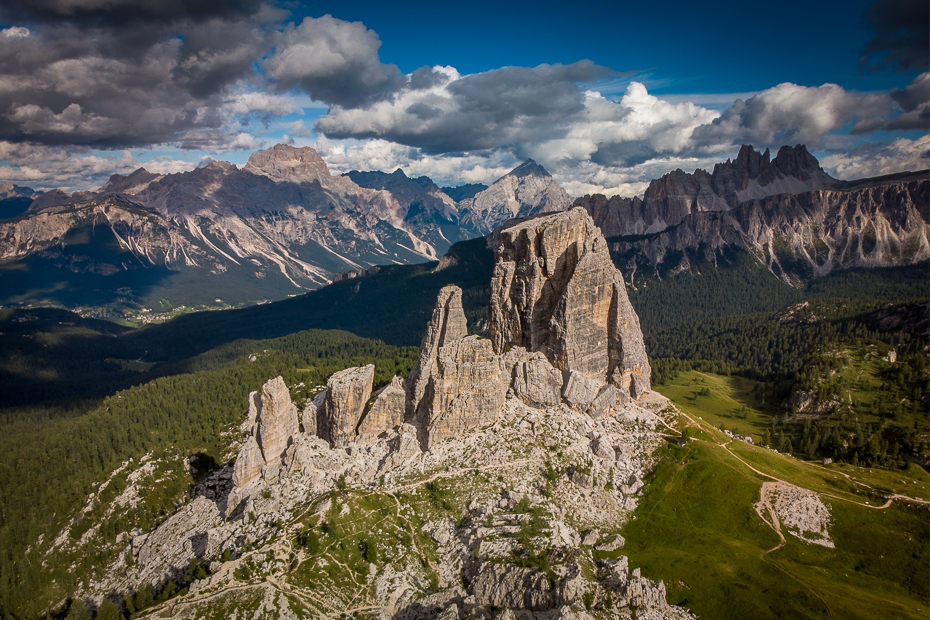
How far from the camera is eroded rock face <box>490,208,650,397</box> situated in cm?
9038

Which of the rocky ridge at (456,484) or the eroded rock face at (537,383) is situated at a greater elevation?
the eroded rock face at (537,383)

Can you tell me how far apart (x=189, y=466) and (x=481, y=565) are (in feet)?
273

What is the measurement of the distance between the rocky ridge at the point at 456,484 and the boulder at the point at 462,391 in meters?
0.27

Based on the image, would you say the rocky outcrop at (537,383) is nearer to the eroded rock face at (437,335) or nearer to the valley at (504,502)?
the valley at (504,502)

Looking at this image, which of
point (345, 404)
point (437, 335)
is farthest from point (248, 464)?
point (437, 335)

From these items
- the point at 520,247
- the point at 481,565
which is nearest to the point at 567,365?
the point at 520,247

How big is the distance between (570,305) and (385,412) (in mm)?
39550

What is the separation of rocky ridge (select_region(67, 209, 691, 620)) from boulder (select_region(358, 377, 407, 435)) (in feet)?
0.85

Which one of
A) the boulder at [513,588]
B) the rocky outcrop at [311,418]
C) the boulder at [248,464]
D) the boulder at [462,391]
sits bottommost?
the boulder at [513,588]

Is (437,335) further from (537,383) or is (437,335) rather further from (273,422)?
(273,422)

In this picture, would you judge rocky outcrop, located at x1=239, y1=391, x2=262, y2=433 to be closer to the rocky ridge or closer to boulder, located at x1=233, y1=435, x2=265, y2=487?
the rocky ridge

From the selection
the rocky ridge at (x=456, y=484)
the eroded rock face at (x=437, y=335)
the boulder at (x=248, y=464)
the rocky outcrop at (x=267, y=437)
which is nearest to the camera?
the rocky ridge at (x=456, y=484)

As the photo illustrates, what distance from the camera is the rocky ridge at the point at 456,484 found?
61.0 meters

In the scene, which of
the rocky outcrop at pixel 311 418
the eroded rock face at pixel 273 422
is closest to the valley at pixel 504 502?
the eroded rock face at pixel 273 422
